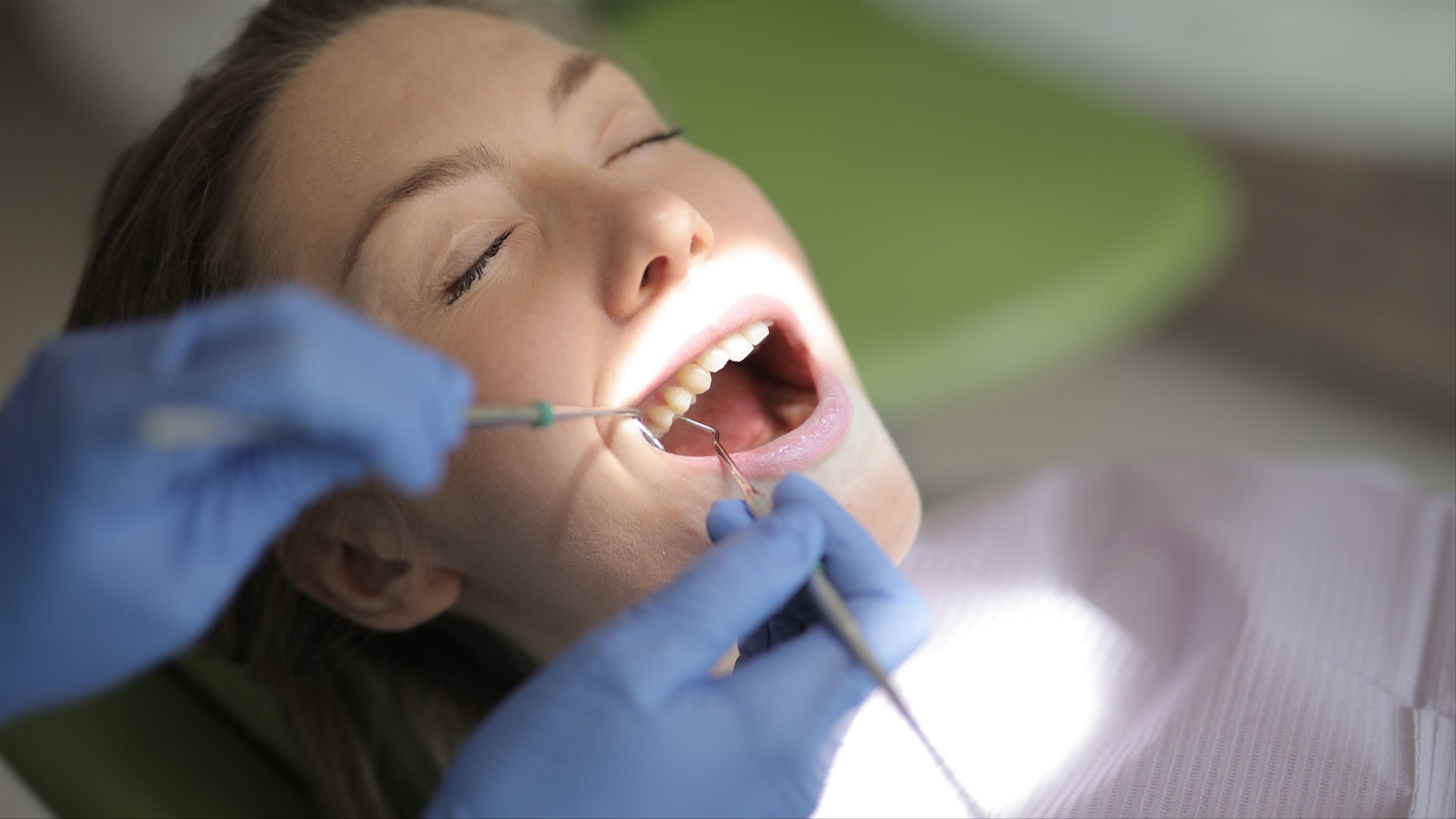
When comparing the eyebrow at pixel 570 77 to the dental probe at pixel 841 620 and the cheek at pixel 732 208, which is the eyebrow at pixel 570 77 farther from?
the dental probe at pixel 841 620

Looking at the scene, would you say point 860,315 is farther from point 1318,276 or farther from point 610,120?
point 1318,276

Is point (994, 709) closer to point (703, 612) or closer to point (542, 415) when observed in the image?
point (703, 612)

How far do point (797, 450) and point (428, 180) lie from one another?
0.38 meters

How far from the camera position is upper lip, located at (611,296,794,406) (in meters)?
0.96

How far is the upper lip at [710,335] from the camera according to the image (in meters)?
0.96

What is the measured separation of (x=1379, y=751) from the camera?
3.48 ft

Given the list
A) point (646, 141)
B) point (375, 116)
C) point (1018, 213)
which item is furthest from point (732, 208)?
point (1018, 213)

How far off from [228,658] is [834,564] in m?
0.77

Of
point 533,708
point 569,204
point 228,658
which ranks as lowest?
point 228,658

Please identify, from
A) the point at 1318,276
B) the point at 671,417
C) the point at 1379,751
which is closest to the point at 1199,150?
the point at 1318,276

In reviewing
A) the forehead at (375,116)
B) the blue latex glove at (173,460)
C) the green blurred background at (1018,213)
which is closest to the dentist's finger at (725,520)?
the blue latex glove at (173,460)

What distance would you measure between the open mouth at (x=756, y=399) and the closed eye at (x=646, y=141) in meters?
0.22

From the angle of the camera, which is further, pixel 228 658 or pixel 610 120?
pixel 228 658

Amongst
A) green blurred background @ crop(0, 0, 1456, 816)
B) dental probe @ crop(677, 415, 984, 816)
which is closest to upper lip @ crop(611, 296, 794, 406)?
dental probe @ crop(677, 415, 984, 816)
